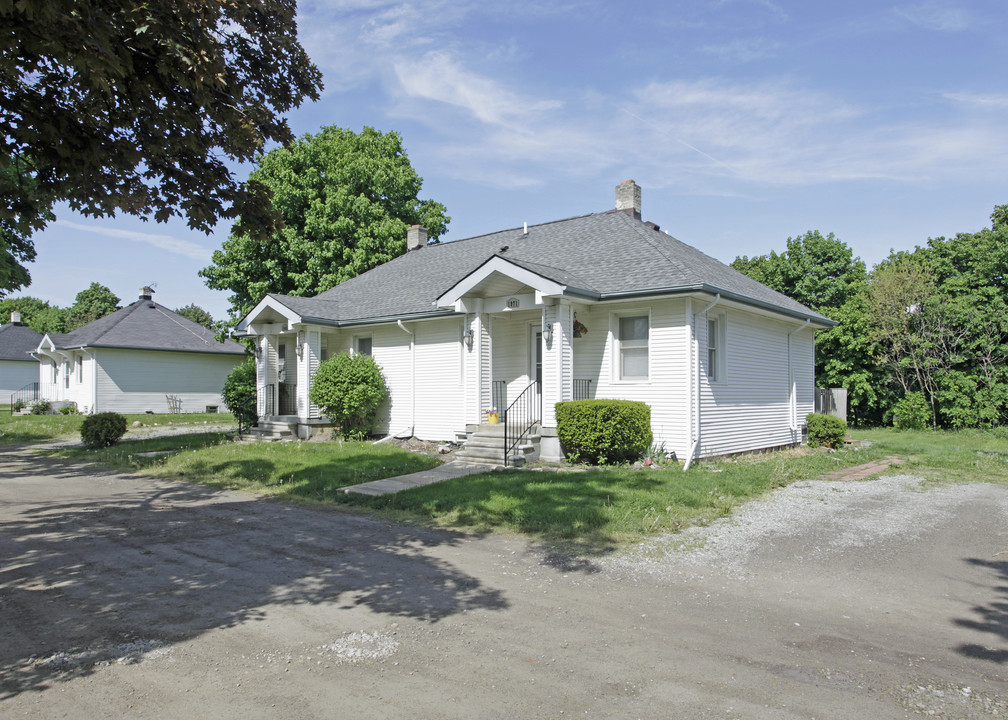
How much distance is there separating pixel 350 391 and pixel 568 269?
6.49 m

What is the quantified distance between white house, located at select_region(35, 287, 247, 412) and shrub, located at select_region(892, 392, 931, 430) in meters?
30.8

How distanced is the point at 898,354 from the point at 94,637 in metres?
26.4

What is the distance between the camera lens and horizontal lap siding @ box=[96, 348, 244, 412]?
31.6 metres

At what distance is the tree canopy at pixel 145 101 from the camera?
19.2 feet

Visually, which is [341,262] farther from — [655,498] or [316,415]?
[655,498]

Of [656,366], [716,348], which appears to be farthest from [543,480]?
[716,348]

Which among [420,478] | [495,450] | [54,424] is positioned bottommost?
[420,478]

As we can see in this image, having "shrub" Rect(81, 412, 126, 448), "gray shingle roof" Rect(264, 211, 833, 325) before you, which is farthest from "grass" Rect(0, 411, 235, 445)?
"gray shingle roof" Rect(264, 211, 833, 325)

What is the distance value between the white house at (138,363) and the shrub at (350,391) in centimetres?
1929

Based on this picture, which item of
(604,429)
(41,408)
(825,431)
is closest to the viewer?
(604,429)

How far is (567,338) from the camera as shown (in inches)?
534

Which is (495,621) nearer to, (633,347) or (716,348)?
(633,347)

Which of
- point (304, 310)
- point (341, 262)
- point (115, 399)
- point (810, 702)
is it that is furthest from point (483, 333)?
point (115, 399)

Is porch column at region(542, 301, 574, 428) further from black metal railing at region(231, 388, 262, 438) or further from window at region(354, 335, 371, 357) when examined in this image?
black metal railing at region(231, 388, 262, 438)
